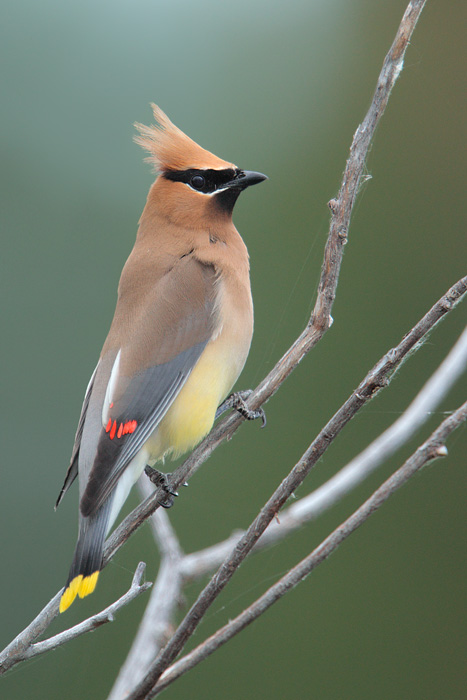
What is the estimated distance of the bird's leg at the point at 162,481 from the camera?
2495mm

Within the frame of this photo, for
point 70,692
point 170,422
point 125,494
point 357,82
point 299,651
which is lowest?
point 70,692

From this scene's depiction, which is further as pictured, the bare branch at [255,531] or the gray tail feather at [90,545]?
the gray tail feather at [90,545]

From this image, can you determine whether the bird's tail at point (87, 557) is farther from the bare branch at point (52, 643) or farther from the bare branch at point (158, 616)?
the bare branch at point (52, 643)

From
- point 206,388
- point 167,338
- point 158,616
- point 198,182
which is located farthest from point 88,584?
point 198,182

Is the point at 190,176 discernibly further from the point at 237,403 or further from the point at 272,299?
the point at 272,299

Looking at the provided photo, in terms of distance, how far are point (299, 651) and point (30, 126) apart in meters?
4.67

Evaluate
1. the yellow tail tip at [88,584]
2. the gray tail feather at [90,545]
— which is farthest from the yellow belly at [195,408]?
the yellow tail tip at [88,584]

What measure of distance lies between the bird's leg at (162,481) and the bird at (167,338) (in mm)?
34

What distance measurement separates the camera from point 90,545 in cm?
241

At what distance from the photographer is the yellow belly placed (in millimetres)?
2846

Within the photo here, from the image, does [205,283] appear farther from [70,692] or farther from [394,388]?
[70,692]

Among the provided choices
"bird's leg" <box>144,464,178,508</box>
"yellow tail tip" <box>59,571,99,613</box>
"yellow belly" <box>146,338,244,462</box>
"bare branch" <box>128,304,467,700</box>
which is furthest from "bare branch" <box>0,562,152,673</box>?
"yellow belly" <box>146,338,244,462</box>

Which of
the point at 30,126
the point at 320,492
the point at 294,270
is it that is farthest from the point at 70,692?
the point at 30,126

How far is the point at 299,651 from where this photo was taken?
4.62 m
